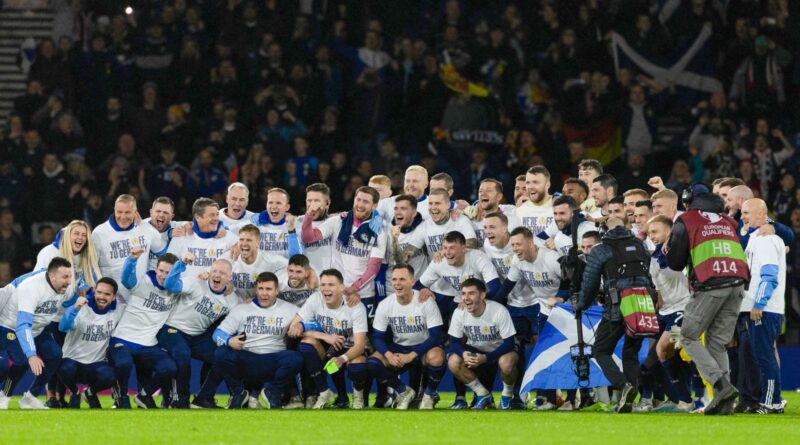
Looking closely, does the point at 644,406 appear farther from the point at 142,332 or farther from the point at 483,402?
the point at 142,332

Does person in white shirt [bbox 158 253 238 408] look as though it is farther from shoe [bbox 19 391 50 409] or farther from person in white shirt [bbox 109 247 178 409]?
shoe [bbox 19 391 50 409]

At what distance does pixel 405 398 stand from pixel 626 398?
248cm

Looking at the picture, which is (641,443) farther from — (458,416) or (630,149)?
(630,149)

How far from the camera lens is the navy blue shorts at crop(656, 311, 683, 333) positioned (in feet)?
48.5

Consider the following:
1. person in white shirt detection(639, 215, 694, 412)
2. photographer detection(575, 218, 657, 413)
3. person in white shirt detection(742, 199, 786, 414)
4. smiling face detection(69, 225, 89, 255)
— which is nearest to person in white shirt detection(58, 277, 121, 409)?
smiling face detection(69, 225, 89, 255)

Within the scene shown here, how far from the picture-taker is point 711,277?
13.2 m

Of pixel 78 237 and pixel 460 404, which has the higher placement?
pixel 78 237

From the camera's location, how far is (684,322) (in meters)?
13.4

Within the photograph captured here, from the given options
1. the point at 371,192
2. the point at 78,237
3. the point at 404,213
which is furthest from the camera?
the point at 371,192

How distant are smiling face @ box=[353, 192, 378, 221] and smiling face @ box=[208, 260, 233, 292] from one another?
58.4 inches

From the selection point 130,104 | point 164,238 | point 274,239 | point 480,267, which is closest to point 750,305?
point 480,267

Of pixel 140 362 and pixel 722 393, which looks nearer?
pixel 722 393

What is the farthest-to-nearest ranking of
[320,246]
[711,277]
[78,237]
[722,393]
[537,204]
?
[320,246]
[537,204]
[78,237]
[711,277]
[722,393]

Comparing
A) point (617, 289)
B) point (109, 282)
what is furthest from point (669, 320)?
point (109, 282)
